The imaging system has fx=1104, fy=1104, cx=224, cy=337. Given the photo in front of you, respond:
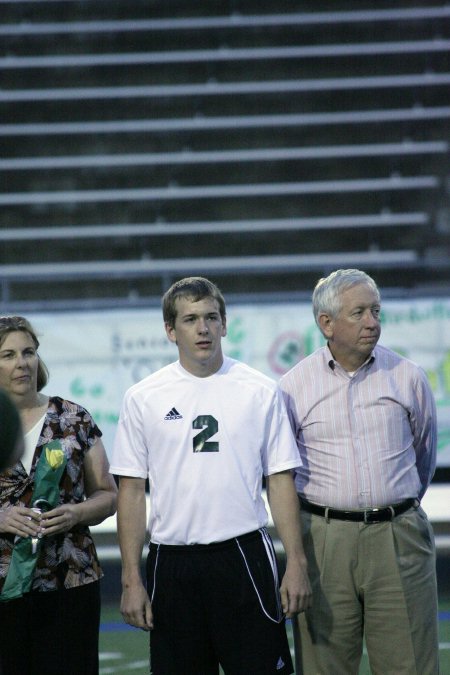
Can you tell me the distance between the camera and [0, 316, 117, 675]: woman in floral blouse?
262cm

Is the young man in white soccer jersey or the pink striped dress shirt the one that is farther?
the pink striped dress shirt

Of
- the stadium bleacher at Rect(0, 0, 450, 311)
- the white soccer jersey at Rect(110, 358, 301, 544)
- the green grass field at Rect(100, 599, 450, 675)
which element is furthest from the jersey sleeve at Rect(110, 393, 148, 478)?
the stadium bleacher at Rect(0, 0, 450, 311)

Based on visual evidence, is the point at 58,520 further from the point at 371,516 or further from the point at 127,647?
the point at 127,647

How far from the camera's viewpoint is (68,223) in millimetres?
10281

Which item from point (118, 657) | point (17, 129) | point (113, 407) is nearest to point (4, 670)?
point (118, 657)

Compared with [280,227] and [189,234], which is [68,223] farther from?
[280,227]

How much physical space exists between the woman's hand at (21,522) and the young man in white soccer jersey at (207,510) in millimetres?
205

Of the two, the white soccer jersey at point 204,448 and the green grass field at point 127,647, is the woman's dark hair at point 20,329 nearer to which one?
the white soccer jersey at point 204,448

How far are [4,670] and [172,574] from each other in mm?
463

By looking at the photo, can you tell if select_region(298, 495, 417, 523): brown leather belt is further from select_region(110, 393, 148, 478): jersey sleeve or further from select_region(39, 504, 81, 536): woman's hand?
select_region(39, 504, 81, 536): woman's hand

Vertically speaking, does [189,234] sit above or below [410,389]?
above

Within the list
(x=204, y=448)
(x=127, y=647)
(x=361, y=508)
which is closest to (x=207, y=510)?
(x=204, y=448)

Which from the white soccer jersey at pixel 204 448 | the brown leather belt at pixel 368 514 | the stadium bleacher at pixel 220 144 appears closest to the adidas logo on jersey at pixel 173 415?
the white soccer jersey at pixel 204 448

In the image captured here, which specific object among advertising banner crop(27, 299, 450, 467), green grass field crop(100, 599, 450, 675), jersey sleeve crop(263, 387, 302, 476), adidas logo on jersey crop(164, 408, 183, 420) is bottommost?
green grass field crop(100, 599, 450, 675)
